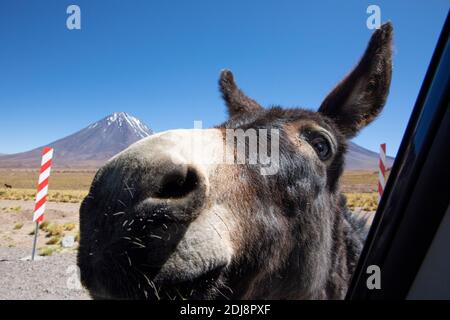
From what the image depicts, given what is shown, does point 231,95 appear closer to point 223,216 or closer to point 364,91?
point 364,91

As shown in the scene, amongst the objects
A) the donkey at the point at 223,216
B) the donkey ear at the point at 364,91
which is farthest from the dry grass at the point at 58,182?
the donkey at the point at 223,216

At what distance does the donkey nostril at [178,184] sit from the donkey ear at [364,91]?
220 cm

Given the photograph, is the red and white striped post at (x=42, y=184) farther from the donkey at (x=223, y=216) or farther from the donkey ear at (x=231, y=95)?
the donkey at (x=223, y=216)

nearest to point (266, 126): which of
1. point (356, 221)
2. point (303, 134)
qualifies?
point (303, 134)

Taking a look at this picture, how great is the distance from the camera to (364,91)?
3.30 m

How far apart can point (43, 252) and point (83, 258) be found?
30.0 ft

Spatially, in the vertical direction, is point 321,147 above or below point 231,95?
below

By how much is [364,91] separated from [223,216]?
2.32 meters

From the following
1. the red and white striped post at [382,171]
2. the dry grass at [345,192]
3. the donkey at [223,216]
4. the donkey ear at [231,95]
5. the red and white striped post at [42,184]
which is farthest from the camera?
the dry grass at [345,192]

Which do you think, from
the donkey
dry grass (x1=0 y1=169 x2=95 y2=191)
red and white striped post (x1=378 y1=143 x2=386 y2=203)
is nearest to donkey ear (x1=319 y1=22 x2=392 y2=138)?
the donkey

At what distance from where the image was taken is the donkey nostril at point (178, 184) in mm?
1632

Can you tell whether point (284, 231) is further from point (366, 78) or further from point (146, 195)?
point (366, 78)

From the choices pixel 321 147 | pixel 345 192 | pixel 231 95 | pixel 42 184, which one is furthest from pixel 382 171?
pixel 345 192

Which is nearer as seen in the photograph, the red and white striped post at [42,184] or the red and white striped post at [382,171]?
the red and white striped post at [382,171]
